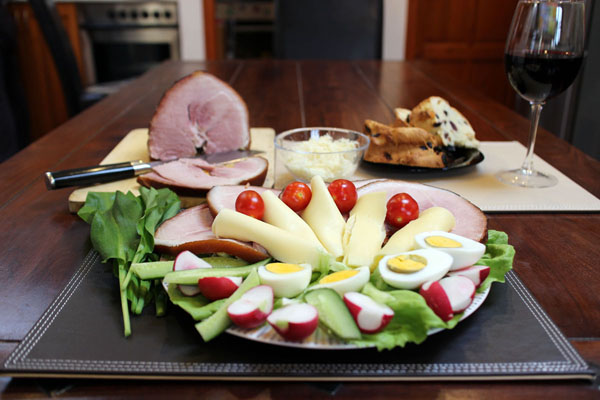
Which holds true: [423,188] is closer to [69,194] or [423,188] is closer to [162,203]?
[162,203]

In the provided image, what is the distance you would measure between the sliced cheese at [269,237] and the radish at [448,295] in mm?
170

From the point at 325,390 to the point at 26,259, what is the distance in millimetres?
612

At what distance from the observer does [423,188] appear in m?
1.02

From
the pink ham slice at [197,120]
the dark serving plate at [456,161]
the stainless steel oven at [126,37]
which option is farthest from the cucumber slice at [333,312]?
the stainless steel oven at [126,37]

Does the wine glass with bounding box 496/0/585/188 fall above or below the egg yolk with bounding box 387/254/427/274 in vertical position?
above

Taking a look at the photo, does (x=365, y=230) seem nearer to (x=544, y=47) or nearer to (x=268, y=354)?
(x=268, y=354)

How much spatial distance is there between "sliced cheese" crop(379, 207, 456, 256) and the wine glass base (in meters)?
0.51

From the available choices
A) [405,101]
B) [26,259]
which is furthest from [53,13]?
[26,259]

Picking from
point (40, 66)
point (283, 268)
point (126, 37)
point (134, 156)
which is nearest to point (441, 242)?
point (283, 268)

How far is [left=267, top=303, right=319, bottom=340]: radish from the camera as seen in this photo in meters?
0.60

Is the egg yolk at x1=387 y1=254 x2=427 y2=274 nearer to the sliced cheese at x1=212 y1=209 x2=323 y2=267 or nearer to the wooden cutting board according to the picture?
the sliced cheese at x1=212 y1=209 x2=323 y2=267

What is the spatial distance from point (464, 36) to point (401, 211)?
4.49 metres

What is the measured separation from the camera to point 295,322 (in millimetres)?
604

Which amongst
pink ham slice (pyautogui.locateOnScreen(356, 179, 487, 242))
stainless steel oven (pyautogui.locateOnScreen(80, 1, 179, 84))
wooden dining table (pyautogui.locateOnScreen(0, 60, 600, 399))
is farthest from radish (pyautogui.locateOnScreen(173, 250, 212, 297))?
stainless steel oven (pyautogui.locateOnScreen(80, 1, 179, 84))
